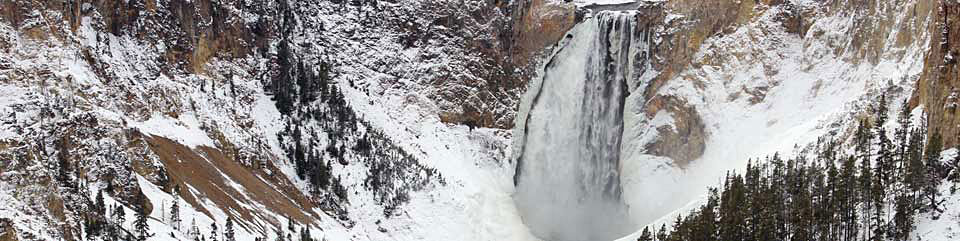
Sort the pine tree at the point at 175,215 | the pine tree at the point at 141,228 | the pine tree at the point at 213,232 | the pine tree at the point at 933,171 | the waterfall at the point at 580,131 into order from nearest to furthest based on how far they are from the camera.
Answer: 1. the pine tree at the point at 141,228
2. the pine tree at the point at 933,171
3. the pine tree at the point at 175,215
4. the pine tree at the point at 213,232
5. the waterfall at the point at 580,131

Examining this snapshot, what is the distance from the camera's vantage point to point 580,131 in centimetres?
10894

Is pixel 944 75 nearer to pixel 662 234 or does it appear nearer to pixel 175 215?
pixel 662 234

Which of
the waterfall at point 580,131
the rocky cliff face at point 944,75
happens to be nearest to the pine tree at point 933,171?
the rocky cliff face at point 944,75

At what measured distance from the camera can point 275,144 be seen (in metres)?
94.8

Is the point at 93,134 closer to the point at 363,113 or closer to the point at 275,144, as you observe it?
the point at 275,144

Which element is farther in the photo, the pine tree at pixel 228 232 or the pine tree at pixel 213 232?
the pine tree at pixel 228 232

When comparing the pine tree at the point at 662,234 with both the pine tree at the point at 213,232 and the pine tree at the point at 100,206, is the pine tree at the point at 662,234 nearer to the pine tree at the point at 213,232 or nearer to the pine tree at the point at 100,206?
the pine tree at the point at 213,232

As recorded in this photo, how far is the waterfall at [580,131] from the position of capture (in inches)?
4146

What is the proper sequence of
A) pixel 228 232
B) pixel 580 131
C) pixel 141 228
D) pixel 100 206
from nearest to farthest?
pixel 141 228, pixel 100 206, pixel 228 232, pixel 580 131

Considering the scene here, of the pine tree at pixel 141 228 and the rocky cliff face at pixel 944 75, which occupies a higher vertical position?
the rocky cliff face at pixel 944 75

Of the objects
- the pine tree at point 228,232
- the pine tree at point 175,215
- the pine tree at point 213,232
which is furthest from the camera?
the pine tree at point 228,232

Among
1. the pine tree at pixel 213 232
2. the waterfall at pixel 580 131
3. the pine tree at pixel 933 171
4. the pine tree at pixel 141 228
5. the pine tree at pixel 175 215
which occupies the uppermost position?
the pine tree at pixel 933 171

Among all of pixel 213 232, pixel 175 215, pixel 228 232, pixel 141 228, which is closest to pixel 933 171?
pixel 228 232

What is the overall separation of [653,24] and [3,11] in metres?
58.4
